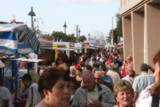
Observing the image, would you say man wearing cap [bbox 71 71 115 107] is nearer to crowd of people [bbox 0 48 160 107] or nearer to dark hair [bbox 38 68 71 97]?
crowd of people [bbox 0 48 160 107]

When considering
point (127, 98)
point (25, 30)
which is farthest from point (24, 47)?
point (127, 98)

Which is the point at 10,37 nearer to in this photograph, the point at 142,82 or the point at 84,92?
the point at 84,92

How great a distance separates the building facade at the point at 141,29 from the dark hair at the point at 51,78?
13.1 metres

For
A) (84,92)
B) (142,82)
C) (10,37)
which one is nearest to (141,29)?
(142,82)

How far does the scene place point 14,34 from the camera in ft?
33.3

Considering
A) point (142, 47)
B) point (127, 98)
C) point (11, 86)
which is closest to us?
point (127, 98)

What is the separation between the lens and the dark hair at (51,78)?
4164 mm

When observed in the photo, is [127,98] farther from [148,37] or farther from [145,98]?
[148,37]

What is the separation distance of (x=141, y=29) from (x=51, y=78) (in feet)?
97.3

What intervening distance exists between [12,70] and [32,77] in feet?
11.3

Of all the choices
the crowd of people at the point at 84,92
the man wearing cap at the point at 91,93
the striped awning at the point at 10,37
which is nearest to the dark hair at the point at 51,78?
the crowd of people at the point at 84,92

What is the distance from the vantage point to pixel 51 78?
418 cm

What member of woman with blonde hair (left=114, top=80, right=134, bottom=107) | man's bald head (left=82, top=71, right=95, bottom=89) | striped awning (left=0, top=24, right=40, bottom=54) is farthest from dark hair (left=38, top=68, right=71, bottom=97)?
striped awning (left=0, top=24, right=40, bottom=54)

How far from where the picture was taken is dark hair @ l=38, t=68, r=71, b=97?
4.16 metres
